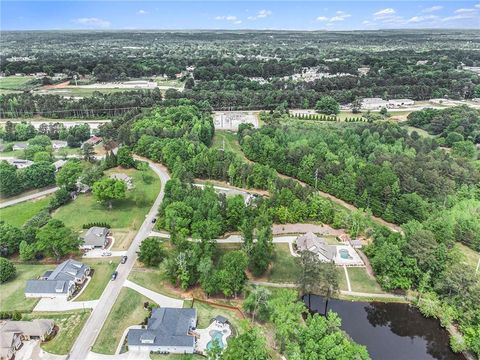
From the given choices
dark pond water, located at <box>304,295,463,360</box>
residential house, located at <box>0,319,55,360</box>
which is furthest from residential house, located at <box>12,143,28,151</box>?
dark pond water, located at <box>304,295,463,360</box>

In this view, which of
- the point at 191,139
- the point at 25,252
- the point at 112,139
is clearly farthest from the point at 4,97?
the point at 25,252

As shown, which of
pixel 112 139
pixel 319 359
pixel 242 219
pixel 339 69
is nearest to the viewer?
pixel 319 359

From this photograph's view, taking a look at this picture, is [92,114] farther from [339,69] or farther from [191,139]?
[339,69]

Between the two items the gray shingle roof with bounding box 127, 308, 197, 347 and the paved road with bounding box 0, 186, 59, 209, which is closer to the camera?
the gray shingle roof with bounding box 127, 308, 197, 347

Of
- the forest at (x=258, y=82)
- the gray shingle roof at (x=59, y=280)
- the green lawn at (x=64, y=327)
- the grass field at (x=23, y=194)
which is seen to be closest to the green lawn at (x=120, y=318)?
the green lawn at (x=64, y=327)

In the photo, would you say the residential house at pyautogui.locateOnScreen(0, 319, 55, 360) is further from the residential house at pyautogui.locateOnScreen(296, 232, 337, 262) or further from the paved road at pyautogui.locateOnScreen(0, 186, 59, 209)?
the paved road at pyautogui.locateOnScreen(0, 186, 59, 209)

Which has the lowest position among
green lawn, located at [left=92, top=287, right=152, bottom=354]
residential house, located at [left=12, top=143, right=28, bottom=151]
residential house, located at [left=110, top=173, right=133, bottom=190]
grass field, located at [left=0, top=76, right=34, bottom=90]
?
green lawn, located at [left=92, top=287, right=152, bottom=354]

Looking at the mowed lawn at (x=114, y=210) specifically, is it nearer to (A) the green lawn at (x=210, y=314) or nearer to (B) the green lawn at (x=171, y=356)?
(A) the green lawn at (x=210, y=314)
